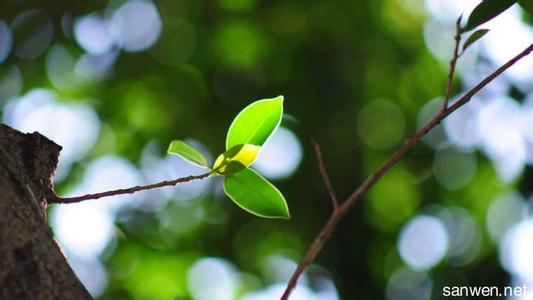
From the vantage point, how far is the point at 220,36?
151 inches

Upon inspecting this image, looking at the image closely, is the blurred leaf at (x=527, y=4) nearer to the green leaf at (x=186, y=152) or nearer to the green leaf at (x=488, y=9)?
the green leaf at (x=488, y=9)

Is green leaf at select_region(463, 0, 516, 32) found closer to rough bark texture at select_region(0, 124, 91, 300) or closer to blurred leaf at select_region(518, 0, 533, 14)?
blurred leaf at select_region(518, 0, 533, 14)

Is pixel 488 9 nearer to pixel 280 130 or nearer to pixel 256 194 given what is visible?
pixel 256 194

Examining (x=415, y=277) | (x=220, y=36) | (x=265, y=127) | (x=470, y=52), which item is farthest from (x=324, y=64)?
(x=265, y=127)

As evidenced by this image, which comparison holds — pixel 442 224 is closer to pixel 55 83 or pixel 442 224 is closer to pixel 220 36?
pixel 220 36

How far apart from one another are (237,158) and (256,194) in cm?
5

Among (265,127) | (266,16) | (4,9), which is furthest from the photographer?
(266,16)

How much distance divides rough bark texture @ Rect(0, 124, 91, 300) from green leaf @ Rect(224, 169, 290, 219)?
11.0 inches

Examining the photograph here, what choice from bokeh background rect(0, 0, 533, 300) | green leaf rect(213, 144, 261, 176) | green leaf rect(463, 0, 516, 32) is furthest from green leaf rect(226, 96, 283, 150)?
bokeh background rect(0, 0, 533, 300)

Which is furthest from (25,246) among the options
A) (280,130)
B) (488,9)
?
(280,130)

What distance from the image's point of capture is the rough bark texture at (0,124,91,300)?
0.69 m

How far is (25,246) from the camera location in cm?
71

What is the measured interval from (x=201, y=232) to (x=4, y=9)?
1446 mm

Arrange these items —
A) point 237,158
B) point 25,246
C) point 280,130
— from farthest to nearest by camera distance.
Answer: point 280,130 → point 237,158 → point 25,246
